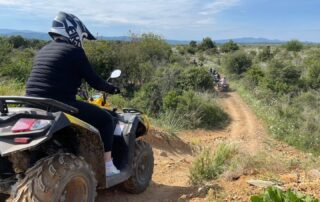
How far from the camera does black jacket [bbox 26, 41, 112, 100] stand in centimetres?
456

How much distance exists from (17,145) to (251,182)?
3116 mm

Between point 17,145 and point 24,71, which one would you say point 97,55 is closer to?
point 24,71

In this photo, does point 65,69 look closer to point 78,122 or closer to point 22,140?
point 78,122

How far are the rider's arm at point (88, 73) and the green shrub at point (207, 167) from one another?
230cm

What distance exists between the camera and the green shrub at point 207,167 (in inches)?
263

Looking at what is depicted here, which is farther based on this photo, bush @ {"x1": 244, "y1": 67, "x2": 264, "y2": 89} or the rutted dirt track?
bush @ {"x1": 244, "y1": 67, "x2": 264, "y2": 89}

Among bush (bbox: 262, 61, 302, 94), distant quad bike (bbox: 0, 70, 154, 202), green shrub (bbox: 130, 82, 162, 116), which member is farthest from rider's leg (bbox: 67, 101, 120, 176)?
bush (bbox: 262, 61, 302, 94)

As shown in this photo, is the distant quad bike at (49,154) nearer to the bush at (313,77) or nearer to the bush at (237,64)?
the bush at (313,77)

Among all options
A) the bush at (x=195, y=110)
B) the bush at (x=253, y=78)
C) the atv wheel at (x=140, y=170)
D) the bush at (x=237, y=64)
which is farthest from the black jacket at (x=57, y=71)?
the bush at (x=237, y=64)

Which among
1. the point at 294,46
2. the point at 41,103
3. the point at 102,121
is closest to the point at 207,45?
the point at 294,46

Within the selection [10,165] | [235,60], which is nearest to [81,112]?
[10,165]

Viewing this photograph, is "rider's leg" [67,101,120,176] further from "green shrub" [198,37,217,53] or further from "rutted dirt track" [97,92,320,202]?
"green shrub" [198,37,217,53]

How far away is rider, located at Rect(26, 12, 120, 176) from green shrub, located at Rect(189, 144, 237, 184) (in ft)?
7.33

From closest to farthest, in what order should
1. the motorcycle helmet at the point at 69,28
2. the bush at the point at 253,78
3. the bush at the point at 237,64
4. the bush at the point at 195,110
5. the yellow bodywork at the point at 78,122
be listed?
the yellow bodywork at the point at 78,122 < the motorcycle helmet at the point at 69,28 < the bush at the point at 195,110 < the bush at the point at 253,78 < the bush at the point at 237,64
